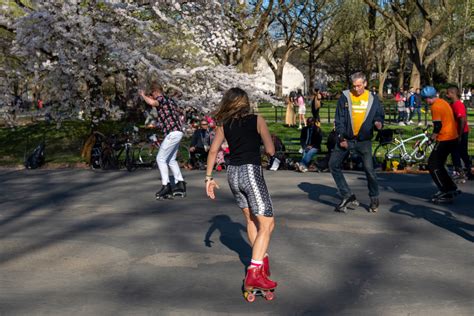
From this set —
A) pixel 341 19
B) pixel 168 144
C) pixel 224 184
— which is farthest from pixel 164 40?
pixel 341 19

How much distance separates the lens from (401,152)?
1484 cm

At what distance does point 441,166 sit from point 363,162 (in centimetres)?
146

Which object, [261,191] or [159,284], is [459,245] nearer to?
[261,191]

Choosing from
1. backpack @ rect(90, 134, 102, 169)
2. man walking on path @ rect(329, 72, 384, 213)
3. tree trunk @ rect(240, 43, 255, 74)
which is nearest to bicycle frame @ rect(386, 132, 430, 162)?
man walking on path @ rect(329, 72, 384, 213)

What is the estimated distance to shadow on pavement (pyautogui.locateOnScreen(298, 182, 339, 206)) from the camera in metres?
10.4

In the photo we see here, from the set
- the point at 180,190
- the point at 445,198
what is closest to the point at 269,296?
the point at 445,198

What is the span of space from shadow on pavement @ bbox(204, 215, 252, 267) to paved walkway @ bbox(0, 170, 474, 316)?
1cm

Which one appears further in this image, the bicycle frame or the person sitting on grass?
the bicycle frame

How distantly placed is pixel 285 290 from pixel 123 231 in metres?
3.12

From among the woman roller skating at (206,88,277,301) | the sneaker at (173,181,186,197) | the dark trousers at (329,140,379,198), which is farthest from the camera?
the sneaker at (173,181,186,197)

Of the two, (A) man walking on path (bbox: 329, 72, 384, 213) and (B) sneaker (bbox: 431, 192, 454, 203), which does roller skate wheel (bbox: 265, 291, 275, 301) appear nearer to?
(A) man walking on path (bbox: 329, 72, 384, 213)

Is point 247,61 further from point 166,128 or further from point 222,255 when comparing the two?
point 222,255

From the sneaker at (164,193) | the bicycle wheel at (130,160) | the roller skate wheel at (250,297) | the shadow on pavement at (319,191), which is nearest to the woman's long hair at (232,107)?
the roller skate wheel at (250,297)

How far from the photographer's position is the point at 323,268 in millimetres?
6375
